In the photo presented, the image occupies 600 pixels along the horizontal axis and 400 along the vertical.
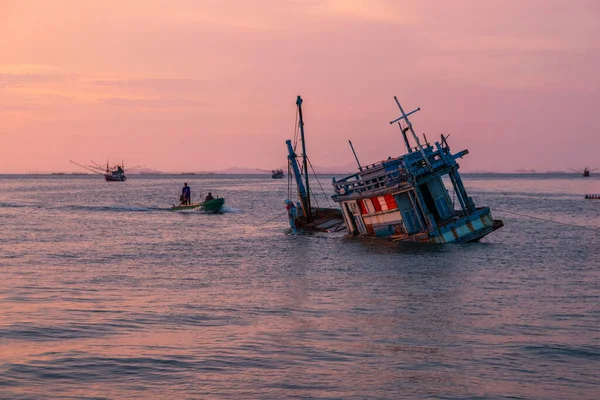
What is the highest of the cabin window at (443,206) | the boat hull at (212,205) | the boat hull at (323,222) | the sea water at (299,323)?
the boat hull at (212,205)

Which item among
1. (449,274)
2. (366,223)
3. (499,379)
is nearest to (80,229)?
(366,223)

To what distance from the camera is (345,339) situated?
15516 mm

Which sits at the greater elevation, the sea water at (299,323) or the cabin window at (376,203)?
the cabin window at (376,203)

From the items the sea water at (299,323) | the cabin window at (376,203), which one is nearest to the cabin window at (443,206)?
the sea water at (299,323)

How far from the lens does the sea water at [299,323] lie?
488 inches

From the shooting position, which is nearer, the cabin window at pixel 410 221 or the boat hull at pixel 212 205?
the cabin window at pixel 410 221

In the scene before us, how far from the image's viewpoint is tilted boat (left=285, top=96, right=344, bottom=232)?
45281mm

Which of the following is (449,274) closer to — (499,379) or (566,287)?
(566,287)

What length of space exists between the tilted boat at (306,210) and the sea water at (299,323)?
10304 millimetres

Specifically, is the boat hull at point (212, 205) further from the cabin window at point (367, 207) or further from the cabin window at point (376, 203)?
the cabin window at point (376, 203)

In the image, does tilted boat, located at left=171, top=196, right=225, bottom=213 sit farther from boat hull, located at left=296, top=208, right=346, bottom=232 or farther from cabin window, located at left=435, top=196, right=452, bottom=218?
cabin window, located at left=435, top=196, right=452, bottom=218

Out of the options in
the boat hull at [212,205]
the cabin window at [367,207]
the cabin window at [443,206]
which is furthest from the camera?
the boat hull at [212,205]

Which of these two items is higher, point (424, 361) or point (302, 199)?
point (302, 199)

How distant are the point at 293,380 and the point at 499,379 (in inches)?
142
